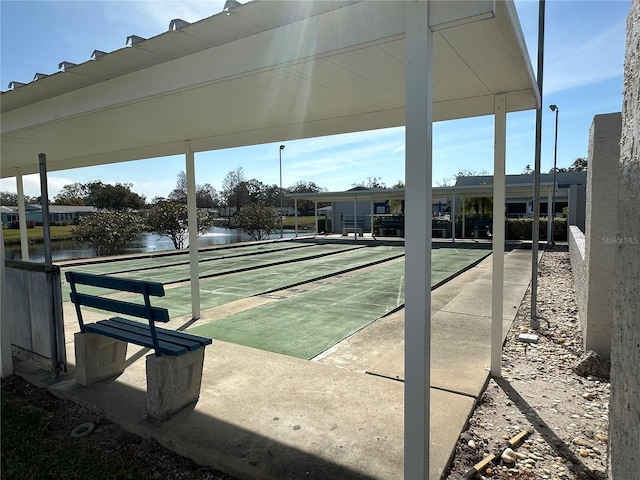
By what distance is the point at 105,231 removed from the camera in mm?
16234

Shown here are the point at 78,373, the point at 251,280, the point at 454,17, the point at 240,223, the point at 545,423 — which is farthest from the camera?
the point at 240,223

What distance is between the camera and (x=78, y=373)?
355 cm

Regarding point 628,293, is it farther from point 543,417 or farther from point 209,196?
point 209,196

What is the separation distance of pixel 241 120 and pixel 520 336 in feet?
14.0

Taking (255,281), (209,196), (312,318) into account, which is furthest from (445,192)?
(209,196)

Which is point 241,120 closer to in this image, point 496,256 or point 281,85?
point 281,85

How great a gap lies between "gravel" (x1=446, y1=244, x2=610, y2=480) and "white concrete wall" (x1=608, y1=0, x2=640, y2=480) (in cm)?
62

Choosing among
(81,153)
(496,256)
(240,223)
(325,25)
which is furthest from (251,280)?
(240,223)

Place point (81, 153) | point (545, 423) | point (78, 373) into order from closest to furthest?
1. point (545, 423)
2. point (78, 373)
3. point (81, 153)

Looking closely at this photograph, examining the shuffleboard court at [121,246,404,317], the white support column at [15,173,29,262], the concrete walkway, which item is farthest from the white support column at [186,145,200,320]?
the white support column at [15,173,29,262]

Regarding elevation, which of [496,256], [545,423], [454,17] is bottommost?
[545,423]

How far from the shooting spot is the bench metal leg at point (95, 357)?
3.50m

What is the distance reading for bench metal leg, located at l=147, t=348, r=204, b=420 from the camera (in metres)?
2.92

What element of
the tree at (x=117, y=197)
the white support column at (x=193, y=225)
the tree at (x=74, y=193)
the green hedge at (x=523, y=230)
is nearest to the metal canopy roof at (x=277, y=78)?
the white support column at (x=193, y=225)
